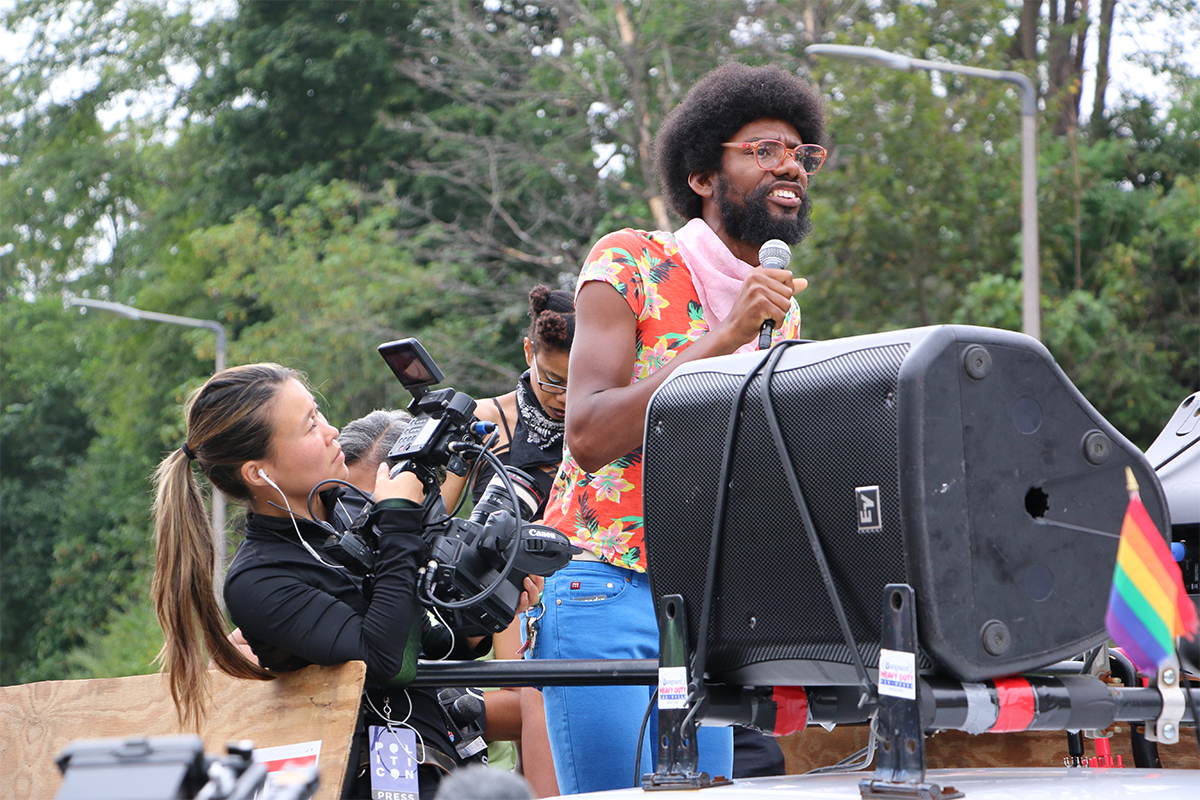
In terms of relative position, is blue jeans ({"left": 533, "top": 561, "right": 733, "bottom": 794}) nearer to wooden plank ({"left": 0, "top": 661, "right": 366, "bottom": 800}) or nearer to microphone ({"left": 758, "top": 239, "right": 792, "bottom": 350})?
wooden plank ({"left": 0, "top": 661, "right": 366, "bottom": 800})

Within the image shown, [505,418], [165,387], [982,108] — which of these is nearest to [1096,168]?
[982,108]

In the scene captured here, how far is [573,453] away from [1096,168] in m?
14.4

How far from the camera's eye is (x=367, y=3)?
75.8 ft

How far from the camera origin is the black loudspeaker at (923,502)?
1.64m

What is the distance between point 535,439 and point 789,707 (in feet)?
7.36

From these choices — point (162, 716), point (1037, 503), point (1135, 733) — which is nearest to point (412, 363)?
point (162, 716)

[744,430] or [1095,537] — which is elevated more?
[744,430]

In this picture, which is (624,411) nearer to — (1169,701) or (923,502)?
(923,502)

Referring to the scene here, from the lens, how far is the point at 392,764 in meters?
2.71

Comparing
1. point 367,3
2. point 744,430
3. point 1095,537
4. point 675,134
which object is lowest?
point 1095,537

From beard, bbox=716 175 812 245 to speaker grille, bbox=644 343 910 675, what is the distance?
0.97 meters

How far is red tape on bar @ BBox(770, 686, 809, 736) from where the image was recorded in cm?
199

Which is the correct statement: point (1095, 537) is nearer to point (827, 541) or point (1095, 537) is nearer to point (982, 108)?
point (827, 541)

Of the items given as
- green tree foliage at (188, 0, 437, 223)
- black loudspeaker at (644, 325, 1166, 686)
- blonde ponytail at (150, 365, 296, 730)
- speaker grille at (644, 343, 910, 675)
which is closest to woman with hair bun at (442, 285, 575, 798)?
blonde ponytail at (150, 365, 296, 730)
